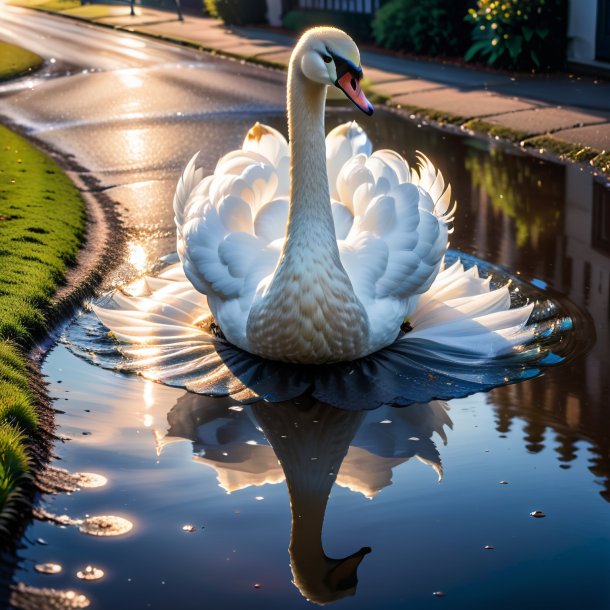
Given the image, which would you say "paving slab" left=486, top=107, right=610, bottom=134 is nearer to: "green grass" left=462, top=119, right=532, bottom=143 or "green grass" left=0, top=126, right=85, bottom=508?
"green grass" left=462, top=119, right=532, bottom=143

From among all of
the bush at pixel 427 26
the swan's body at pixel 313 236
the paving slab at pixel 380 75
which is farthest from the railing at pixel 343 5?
the swan's body at pixel 313 236

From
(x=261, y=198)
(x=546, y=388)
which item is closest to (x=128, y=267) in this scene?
(x=261, y=198)

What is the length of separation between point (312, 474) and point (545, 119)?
28.1 ft

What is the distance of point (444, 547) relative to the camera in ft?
16.2

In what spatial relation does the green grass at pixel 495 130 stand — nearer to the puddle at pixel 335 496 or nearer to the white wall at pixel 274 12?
the puddle at pixel 335 496

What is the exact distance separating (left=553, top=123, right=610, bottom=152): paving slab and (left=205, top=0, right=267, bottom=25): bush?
573 inches

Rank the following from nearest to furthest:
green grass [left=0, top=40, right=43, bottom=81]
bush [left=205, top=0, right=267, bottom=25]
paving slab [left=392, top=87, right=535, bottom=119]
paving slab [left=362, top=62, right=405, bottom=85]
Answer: paving slab [left=392, top=87, right=535, bottom=119]
paving slab [left=362, top=62, right=405, bottom=85]
green grass [left=0, top=40, right=43, bottom=81]
bush [left=205, top=0, right=267, bottom=25]

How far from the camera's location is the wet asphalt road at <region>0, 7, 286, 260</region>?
1180cm

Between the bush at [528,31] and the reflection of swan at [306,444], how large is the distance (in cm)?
1133

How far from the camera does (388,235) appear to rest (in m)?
6.96

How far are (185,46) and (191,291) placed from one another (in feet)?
52.8

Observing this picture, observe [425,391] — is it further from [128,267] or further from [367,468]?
[128,267]

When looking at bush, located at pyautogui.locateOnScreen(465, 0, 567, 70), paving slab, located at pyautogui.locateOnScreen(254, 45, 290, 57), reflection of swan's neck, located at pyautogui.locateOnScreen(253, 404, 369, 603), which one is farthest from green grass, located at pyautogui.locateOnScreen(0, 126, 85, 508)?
paving slab, located at pyautogui.locateOnScreen(254, 45, 290, 57)

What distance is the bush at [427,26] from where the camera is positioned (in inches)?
740
